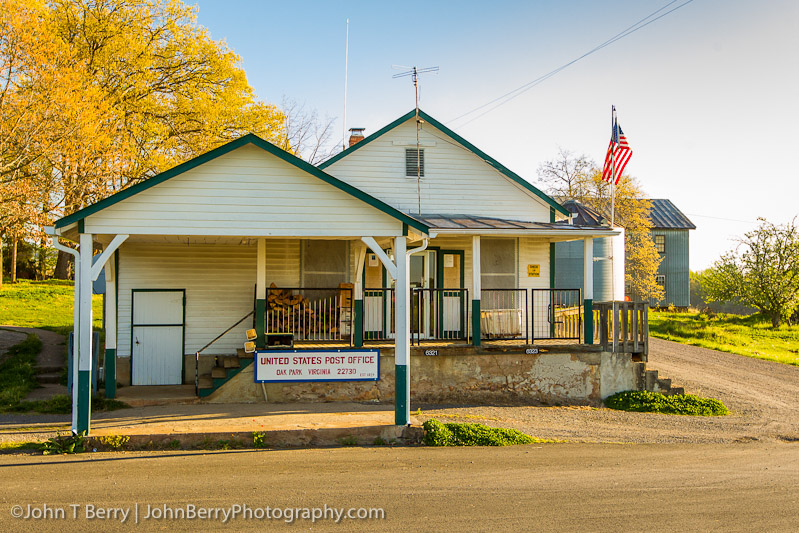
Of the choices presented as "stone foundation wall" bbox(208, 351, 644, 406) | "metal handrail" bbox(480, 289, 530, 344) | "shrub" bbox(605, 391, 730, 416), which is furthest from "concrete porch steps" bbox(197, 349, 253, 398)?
"shrub" bbox(605, 391, 730, 416)

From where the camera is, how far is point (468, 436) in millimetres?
10469

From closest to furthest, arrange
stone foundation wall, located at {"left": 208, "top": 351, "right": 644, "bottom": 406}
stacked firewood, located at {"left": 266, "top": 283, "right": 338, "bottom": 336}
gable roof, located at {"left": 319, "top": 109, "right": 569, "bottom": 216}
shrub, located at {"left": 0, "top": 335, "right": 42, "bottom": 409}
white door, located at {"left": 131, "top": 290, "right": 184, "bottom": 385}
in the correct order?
shrub, located at {"left": 0, "top": 335, "right": 42, "bottom": 409}, stone foundation wall, located at {"left": 208, "top": 351, "right": 644, "bottom": 406}, stacked firewood, located at {"left": 266, "top": 283, "right": 338, "bottom": 336}, white door, located at {"left": 131, "top": 290, "right": 184, "bottom": 385}, gable roof, located at {"left": 319, "top": 109, "right": 569, "bottom": 216}

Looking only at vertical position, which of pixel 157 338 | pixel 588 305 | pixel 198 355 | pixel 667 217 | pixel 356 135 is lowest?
pixel 198 355

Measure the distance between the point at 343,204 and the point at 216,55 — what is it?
18.6 meters

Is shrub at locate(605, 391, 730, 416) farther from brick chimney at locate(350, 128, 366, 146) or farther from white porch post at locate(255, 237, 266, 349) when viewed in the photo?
brick chimney at locate(350, 128, 366, 146)

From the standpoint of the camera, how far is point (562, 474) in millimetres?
8562

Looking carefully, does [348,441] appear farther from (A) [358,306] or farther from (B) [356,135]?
(B) [356,135]

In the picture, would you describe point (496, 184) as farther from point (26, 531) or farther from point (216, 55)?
point (216, 55)

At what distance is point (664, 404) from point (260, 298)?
349 inches

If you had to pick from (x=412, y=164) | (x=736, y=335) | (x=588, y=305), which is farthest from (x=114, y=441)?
(x=736, y=335)

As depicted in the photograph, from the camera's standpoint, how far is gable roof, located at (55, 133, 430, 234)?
973cm

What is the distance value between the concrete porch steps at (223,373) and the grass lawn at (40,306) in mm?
9784

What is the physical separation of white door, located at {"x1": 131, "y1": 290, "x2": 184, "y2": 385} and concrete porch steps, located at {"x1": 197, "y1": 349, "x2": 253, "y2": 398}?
1200 millimetres

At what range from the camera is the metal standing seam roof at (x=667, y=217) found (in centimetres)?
4384
